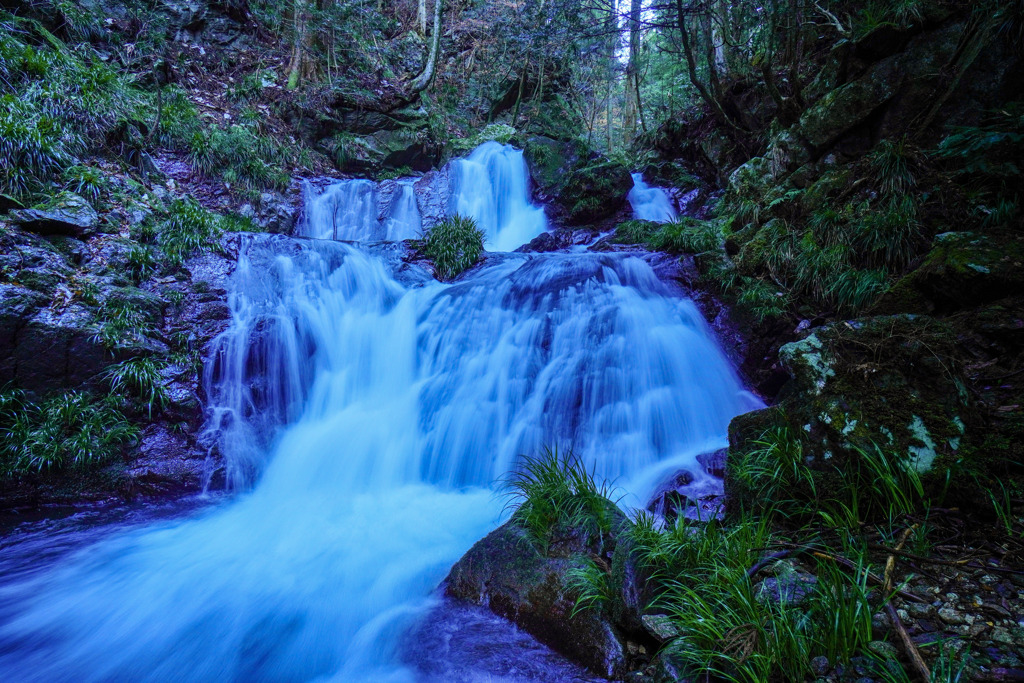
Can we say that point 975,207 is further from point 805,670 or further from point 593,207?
point 593,207

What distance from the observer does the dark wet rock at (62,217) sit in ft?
18.3

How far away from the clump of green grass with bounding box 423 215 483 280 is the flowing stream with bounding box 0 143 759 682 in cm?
51

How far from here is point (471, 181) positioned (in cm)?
1346

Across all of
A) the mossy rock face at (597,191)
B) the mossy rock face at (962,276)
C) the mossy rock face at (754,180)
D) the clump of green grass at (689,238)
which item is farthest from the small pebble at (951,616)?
the mossy rock face at (597,191)

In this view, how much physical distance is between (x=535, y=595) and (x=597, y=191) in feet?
35.8

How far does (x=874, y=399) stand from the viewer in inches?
117

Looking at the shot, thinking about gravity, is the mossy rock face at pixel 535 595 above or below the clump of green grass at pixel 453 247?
below

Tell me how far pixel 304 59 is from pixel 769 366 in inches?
616

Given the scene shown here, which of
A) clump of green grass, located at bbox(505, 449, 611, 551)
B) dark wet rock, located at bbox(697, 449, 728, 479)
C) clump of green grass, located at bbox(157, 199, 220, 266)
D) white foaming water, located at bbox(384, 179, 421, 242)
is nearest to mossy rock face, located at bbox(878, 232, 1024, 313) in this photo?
dark wet rock, located at bbox(697, 449, 728, 479)

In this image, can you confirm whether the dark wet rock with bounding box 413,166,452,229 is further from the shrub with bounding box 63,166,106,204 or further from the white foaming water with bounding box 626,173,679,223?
the shrub with bounding box 63,166,106,204

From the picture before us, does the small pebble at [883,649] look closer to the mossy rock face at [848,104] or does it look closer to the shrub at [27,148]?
the mossy rock face at [848,104]

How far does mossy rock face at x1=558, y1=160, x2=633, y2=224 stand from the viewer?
11992mm

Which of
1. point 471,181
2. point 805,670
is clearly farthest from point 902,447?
point 471,181

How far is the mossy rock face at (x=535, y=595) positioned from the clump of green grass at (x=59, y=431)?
4244mm
